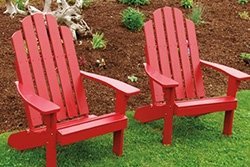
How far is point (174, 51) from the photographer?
18.1ft

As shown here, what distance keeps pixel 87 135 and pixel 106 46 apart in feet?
8.75

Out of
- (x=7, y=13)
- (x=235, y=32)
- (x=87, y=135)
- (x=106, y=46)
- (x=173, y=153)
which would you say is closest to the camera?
(x=87, y=135)

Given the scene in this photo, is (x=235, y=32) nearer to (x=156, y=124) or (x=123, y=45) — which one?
(x=123, y=45)

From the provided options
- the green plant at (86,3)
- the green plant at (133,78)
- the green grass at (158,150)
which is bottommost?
the green grass at (158,150)

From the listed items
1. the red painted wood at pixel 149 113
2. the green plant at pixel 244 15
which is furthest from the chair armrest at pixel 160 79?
the green plant at pixel 244 15

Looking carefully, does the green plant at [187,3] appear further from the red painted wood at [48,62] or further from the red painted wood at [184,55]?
the red painted wood at [48,62]

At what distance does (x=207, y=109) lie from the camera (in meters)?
5.02

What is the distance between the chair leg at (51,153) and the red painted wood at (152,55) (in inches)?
53.5

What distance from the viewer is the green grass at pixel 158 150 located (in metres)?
4.61

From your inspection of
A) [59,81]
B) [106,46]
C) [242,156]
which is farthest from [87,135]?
[106,46]

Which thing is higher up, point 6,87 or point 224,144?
point 6,87

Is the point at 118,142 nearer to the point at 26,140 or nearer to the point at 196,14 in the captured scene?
the point at 26,140

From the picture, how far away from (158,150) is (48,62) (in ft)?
4.03

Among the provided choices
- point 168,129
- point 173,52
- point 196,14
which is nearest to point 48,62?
point 168,129
